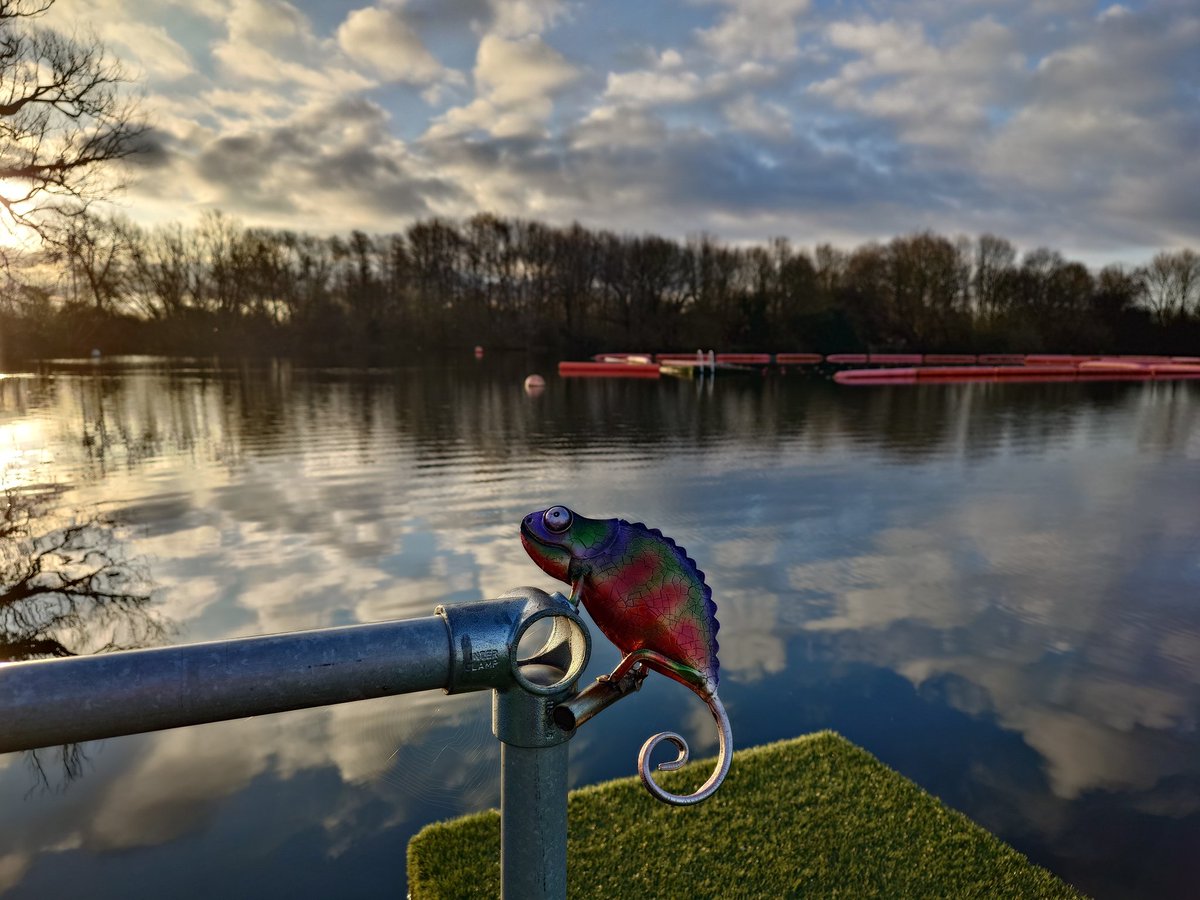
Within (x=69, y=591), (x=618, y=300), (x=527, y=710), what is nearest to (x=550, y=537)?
(x=527, y=710)

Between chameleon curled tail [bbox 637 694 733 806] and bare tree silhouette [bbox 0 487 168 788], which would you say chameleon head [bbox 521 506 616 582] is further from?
bare tree silhouette [bbox 0 487 168 788]

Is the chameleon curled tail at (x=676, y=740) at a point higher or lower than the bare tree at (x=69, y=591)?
higher

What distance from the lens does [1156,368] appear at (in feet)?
157

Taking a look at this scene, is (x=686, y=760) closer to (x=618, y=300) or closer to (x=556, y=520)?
(x=556, y=520)

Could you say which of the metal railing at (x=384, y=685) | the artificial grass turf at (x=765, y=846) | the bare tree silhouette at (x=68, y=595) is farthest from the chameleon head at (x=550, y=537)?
the bare tree silhouette at (x=68, y=595)

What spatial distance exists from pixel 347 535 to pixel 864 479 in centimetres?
912

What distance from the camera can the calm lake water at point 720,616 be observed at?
4.13 metres

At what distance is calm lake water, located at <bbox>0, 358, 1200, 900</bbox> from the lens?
4.13 meters

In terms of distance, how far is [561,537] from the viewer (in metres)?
1.66

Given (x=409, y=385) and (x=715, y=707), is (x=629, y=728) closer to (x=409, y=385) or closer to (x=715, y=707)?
(x=715, y=707)

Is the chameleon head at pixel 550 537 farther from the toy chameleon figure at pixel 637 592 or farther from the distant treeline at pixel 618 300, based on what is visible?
the distant treeline at pixel 618 300

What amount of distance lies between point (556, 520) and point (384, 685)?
0.51 meters

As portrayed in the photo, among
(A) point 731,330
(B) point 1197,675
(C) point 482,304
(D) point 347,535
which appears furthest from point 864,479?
(C) point 482,304

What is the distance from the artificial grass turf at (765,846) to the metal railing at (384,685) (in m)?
2.48
